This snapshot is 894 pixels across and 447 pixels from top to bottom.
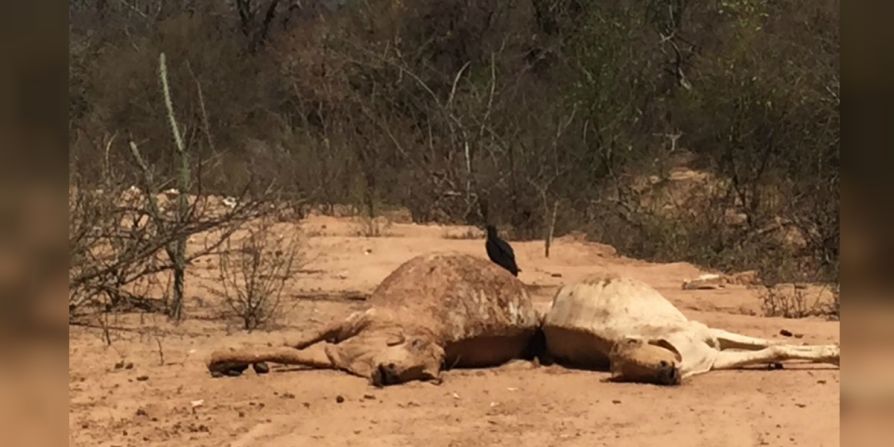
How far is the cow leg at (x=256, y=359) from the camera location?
5926 millimetres

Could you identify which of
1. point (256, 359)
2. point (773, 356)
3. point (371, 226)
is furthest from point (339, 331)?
point (371, 226)

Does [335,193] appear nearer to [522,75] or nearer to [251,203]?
[522,75]

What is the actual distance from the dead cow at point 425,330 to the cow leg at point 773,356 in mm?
1048

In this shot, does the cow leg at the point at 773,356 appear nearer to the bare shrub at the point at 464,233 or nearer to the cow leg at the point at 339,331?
the cow leg at the point at 339,331

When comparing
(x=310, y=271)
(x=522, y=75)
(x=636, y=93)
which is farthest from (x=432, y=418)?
(x=522, y=75)

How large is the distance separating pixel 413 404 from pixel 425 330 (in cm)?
69

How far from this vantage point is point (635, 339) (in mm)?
5961

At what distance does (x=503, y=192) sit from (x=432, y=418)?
35.4 feet
